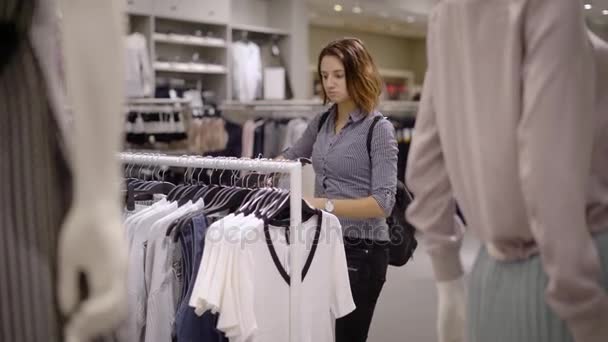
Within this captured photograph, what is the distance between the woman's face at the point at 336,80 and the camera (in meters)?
2.38

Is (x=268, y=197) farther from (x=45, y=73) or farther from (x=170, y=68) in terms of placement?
(x=170, y=68)

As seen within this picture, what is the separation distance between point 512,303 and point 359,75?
137cm

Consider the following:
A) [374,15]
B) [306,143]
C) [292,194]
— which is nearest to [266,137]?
[306,143]

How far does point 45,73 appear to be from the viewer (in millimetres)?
956

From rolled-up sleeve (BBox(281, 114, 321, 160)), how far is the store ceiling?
4219 mm

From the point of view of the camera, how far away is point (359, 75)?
7.77 ft

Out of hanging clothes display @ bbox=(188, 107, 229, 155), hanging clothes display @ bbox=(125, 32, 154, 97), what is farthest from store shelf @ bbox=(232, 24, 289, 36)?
hanging clothes display @ bbox=(188, 107, 229, 155)

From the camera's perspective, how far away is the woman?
2.23 meters

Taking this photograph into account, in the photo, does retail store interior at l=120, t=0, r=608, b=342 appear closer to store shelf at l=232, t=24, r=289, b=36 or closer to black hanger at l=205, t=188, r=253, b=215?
store shelf at l=232, t=24, r=289, b=36

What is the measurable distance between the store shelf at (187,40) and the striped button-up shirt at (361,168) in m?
3.72

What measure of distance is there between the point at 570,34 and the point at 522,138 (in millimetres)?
181

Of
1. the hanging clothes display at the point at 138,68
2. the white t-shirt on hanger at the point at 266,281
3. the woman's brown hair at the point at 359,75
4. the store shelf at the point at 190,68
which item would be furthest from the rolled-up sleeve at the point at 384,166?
the store shelf at the point at 190,68

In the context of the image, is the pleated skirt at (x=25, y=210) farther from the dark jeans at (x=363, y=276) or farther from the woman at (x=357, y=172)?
the dark jeans at (x=363, y=276)

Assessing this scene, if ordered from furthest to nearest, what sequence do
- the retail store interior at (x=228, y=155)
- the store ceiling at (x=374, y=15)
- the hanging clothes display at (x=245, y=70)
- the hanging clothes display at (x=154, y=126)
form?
1. the store ceiling at (x=374, y=15)
2. the hanging clothes display at (x=245, y=70)
3. the hanging clothes display at (x=154, y=126)
4. the retail store interior at (x=228, y=155)
